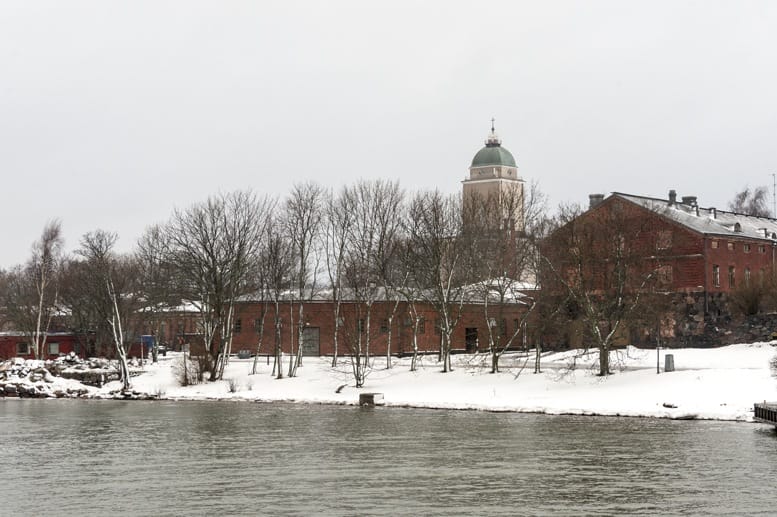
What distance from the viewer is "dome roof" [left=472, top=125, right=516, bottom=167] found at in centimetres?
17062

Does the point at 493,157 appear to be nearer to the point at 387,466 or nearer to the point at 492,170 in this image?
the point at 492,170

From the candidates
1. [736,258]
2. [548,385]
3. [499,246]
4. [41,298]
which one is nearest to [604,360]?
[548,385]

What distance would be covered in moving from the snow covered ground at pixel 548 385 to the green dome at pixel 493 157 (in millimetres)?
97597

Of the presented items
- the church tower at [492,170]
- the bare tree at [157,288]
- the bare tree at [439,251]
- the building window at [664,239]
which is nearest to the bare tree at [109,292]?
the bare tree at [157,288]

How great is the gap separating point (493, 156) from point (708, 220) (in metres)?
87.9

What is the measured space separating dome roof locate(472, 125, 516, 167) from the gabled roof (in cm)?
7873

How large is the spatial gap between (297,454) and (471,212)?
38.4m

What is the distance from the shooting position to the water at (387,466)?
1049 inches

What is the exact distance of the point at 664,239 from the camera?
225 ft

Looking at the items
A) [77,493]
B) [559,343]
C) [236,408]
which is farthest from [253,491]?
[559,343]

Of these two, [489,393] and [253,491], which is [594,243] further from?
[253,491]

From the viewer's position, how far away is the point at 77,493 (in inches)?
1134

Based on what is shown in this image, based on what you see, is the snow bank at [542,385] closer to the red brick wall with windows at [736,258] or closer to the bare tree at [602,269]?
the bare tree at [602,269]

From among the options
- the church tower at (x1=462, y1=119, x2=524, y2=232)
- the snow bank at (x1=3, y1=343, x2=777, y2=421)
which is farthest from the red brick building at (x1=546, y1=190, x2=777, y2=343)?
the church tower at (x1=462, y1=119, x2=524, y2=232)
